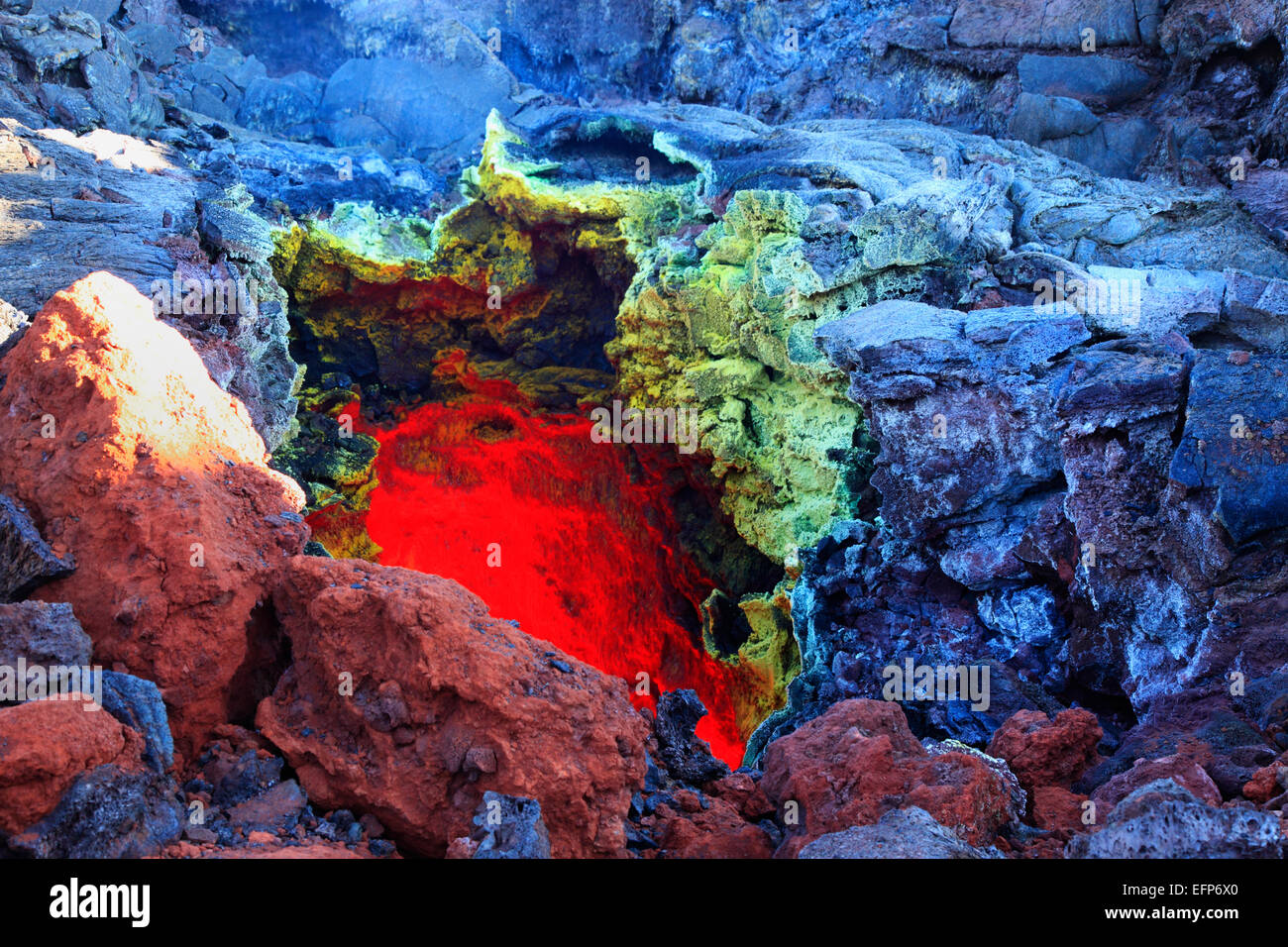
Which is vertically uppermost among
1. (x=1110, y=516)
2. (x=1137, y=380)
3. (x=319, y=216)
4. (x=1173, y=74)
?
(x=1173, y=74)

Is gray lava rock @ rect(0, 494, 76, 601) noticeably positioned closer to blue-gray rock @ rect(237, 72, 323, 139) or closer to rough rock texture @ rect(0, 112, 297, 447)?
rough rock texture @ rect(0, 112, 297, 447)

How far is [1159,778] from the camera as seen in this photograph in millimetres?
3785

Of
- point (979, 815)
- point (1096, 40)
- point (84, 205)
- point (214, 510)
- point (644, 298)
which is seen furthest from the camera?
point (1096, 40)

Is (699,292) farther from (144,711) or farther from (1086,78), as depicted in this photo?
(144,711)

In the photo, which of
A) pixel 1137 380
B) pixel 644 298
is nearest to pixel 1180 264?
pixel 1137 380

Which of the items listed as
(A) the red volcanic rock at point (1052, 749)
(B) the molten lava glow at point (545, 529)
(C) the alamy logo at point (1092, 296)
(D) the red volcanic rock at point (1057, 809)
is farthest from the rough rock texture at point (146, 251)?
(C) the alamy logo at point (1092, 296)

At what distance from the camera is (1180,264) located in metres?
8.07

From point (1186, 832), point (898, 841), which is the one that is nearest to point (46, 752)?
point (898, 841)

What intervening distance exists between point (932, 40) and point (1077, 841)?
11.0m

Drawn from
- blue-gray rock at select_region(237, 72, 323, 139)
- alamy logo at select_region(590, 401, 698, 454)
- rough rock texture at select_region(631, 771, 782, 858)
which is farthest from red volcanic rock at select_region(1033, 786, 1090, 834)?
blue-gray rock at select_region(237, 72, 323, 139)

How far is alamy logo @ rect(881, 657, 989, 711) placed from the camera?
5867 mm

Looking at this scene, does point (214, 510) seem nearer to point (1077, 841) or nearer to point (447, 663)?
point (447, 663)

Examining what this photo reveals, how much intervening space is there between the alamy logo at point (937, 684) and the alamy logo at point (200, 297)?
18.2 feet
